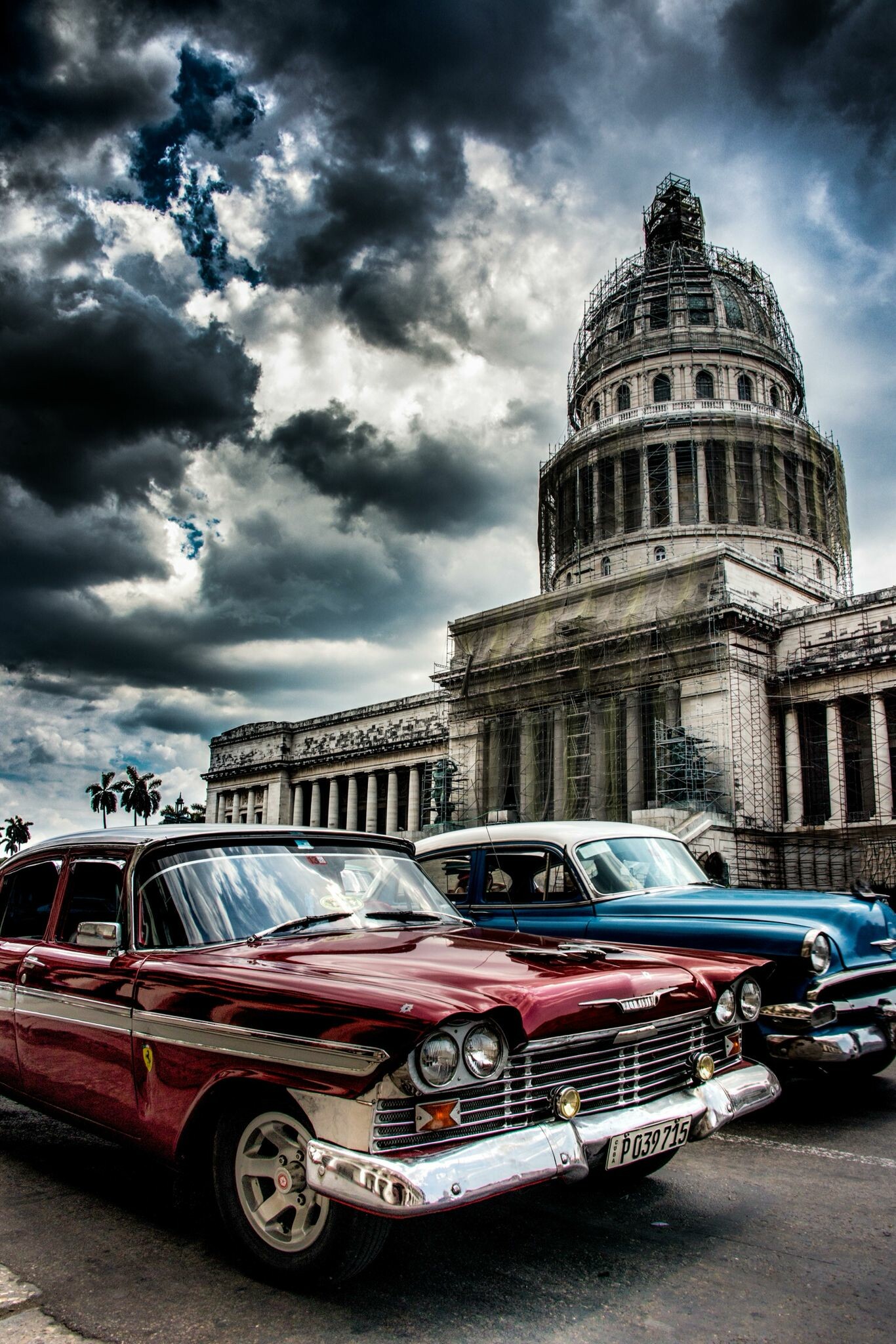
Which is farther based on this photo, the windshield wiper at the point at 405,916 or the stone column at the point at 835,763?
the stone column at the point at 835,763

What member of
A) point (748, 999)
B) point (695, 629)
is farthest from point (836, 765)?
point (748, 999)

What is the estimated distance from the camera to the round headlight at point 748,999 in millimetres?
4164

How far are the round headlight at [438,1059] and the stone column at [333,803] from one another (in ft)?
168

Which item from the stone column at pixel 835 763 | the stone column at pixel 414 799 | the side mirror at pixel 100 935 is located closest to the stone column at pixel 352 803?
the stone column at pixel 414 799

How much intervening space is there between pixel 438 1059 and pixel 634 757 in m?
32.4

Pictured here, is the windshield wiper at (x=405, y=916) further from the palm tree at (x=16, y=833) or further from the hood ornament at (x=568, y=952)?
the palm tree at (x=16, y=833)

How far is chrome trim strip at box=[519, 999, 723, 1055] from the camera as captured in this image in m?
3.10

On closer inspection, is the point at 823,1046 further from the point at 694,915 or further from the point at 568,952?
the point at 568,952

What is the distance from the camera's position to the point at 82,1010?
4109mm

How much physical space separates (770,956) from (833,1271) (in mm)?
2561

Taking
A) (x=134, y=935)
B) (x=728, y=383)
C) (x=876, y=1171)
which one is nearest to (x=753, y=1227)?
(x=876, y=1171)

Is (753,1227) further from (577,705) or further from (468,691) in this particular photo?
(468,691)

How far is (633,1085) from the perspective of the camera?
3.50m

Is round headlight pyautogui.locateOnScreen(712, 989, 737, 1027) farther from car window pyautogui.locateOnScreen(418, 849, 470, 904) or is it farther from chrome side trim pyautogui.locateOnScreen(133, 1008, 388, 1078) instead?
car window pyautogui.locateOnScreen(418, 849, 470, 904)
